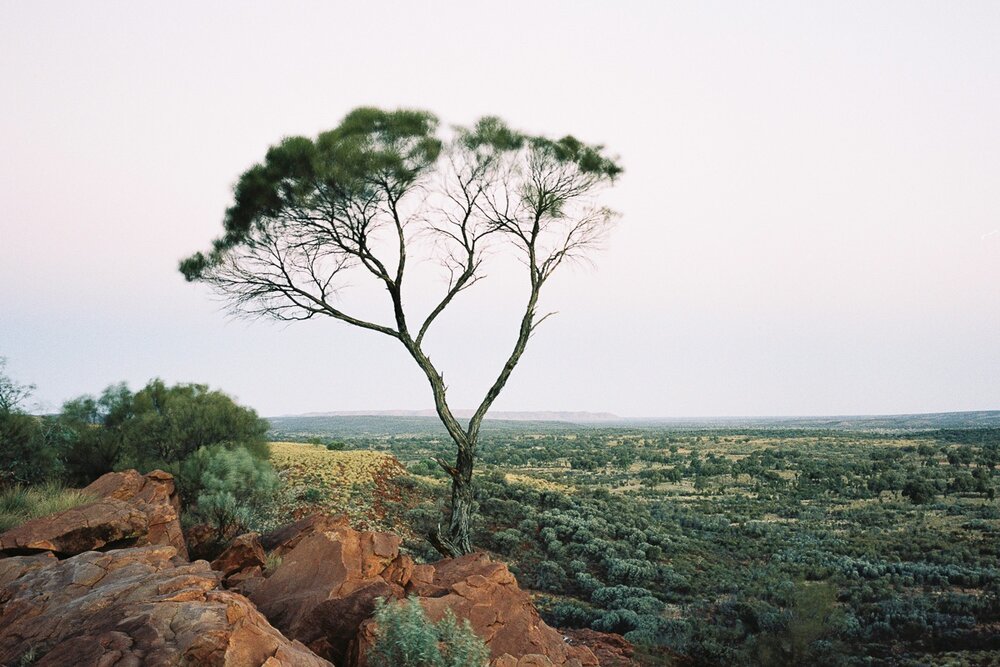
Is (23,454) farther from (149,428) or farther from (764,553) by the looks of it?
(764,553)

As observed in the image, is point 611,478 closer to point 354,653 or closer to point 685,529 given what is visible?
point 685,529

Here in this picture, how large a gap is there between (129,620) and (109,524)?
472 cm

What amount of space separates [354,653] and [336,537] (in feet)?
7.55

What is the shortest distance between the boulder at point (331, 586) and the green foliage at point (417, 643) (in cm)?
83

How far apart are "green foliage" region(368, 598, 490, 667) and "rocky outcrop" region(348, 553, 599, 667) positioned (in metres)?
0.33

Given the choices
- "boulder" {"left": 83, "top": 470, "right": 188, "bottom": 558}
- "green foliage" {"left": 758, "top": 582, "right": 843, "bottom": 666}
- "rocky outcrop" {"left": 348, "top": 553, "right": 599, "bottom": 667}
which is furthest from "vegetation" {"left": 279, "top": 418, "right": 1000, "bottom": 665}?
"boulder" {"left": 83, "top": 470, "right": 188, "bottom": 558}

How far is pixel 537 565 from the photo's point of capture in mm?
18156

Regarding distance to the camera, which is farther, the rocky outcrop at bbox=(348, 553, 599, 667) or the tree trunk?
the tree trunk

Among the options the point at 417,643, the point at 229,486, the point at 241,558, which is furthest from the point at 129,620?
the point at 229,486

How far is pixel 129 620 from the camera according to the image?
16.7 ft

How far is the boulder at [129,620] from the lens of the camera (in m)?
4.64

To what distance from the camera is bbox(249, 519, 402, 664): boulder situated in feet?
21.9

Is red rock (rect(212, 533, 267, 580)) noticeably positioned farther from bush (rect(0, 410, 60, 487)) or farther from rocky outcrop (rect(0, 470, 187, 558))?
bush (rect(0, 410, 60, 487))

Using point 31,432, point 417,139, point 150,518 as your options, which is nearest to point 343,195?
point 417,139
